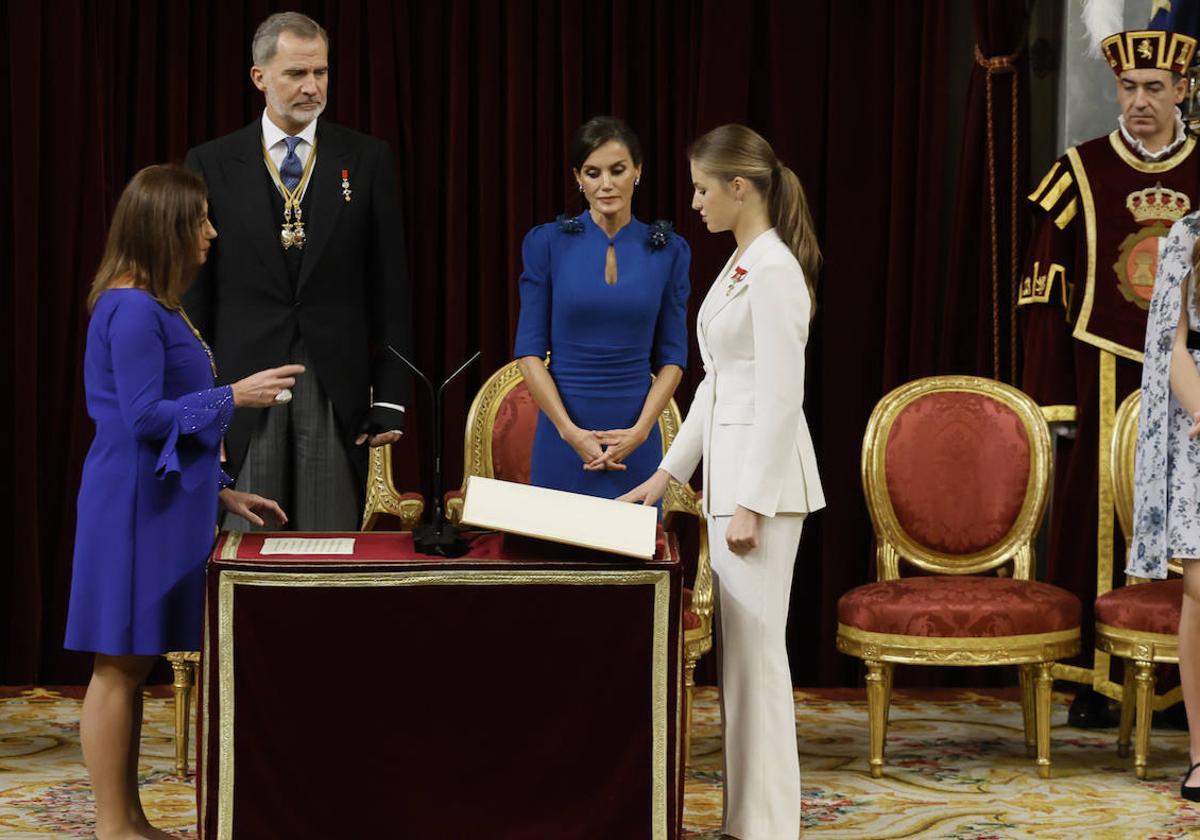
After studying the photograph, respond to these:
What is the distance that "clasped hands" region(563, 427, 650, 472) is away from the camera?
4000 mm

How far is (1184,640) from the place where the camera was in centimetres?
412

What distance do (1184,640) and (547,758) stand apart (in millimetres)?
1891

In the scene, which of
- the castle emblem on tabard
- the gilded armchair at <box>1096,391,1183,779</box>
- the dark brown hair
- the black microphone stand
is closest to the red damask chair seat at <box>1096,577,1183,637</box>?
the gilded armchair at <box>1096,391,1183,779</box>

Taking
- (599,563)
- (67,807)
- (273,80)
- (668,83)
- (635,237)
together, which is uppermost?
(668,83)

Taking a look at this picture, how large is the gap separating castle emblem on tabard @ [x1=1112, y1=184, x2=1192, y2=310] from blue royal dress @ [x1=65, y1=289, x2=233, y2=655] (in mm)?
2897

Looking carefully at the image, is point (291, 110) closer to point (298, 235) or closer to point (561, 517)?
Result: point (298, 235)

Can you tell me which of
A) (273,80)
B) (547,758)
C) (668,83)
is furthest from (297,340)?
(668,83)

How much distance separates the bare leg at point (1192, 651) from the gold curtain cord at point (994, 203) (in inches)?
Answer: 59.5

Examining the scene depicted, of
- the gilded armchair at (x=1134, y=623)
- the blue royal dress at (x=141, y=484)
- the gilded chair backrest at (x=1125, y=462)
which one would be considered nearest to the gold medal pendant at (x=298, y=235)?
the blue royal dress at (x=141, y=484)

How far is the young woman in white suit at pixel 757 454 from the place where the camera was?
325 centimetres

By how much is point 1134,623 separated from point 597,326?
1.62 metres

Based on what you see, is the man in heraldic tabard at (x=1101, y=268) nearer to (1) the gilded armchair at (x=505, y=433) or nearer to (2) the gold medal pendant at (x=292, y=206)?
(1) the gilded armchair at (x=505, y=433)

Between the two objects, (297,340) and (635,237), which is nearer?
(297,340)

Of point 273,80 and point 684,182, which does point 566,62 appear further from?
point 273,80
